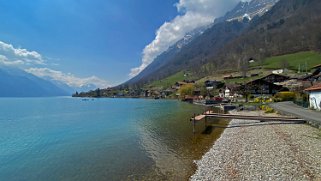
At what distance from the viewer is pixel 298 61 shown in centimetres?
16325

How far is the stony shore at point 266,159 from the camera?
1375 centimetres

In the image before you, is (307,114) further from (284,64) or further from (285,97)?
(284,64)

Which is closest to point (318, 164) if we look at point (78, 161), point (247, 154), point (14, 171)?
point (247, 154)

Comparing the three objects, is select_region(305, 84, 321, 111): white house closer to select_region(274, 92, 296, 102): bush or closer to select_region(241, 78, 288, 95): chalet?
select_region(274, 92, 296, 102): bush

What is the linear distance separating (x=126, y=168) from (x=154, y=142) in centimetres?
937

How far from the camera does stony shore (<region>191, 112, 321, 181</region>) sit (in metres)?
13.8

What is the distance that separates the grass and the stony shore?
5539 inches

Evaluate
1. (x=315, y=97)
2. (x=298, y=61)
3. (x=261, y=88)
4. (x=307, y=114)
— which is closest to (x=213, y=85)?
(x=298, y=61)

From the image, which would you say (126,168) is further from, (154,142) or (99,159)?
(154,142)

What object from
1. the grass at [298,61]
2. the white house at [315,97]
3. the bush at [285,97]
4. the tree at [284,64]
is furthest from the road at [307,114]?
the tree at [284,64]

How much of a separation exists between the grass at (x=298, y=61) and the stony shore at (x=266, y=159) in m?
141

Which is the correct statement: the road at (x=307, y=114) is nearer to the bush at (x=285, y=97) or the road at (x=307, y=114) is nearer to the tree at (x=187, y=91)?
the bush at (x=285, y=97)

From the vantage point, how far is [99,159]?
21.2 metres

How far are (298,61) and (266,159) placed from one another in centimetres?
17245
